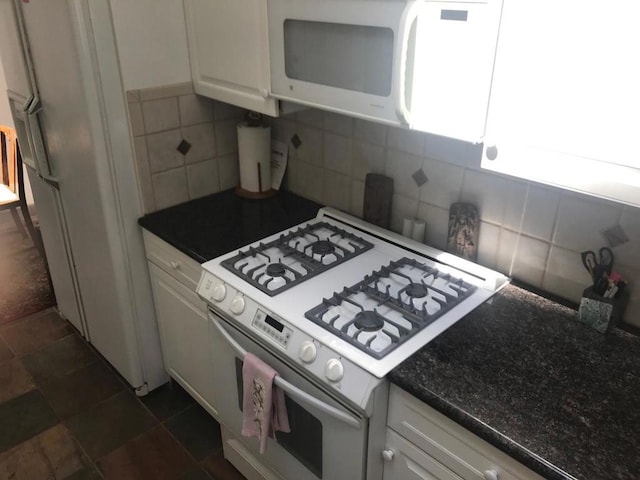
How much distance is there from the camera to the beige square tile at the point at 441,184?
64.7 inches

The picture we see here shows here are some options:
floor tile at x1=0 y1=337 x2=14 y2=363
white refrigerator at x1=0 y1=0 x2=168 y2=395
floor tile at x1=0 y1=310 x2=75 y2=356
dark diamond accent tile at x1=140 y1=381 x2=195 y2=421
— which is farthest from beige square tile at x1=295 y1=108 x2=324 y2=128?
floor tile at x1=0 y1=337 x2=14 y2=363

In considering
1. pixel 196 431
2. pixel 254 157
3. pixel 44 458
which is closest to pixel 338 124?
pixel 254 157

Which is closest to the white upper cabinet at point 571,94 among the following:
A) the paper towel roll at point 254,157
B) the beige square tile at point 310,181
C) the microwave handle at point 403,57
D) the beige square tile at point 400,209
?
the microwave handle at point 403,57

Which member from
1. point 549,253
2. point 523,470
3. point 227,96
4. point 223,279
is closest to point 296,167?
point 227,96

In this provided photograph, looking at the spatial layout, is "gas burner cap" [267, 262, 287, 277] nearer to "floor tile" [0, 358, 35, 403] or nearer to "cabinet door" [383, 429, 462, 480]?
"cabinet door" [383, 429, 462, 480]

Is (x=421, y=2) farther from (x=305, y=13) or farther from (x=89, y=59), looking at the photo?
(x=89, y=59)

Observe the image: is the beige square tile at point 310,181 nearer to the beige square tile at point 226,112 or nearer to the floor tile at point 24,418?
the beige square tile at point 226,112

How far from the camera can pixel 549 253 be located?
149 cm

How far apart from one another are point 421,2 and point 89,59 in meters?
1.10

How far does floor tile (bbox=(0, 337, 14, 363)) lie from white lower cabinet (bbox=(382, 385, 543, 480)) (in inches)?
80.7

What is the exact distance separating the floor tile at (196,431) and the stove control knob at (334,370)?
1047mm

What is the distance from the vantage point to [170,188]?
205 cm

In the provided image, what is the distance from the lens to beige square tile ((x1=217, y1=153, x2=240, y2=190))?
219 centimetres

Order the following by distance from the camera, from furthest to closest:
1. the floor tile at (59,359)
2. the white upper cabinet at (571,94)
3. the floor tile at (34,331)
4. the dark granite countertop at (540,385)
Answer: the floor tile at (34,331), the floor tile at (59,359), the dark granite countertop at (540,385), the white upper cabinet at (571,94)
